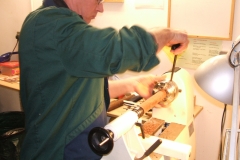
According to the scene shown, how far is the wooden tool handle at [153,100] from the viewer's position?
1.00 meters

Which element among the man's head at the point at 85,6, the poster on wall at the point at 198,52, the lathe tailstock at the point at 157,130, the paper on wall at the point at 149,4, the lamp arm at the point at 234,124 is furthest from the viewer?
the paper on wall at the point at 149,4

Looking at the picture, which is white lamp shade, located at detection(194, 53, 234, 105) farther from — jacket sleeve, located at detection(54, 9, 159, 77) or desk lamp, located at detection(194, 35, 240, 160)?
jacket sleeve, located at detection(54, 9, 159, 77)

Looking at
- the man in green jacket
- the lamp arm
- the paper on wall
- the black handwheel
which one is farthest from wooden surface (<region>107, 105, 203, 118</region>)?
the lamp arm

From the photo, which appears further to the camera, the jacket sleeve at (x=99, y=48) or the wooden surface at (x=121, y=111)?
the wooden surface at (x=121, y=111)

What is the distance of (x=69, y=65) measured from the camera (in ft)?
2.39

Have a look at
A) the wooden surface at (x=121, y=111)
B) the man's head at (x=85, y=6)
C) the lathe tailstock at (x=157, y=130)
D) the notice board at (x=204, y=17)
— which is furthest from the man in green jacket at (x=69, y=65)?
the notice board at (x=204, y=17)

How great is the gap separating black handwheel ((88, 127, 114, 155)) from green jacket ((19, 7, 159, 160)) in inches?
6.1

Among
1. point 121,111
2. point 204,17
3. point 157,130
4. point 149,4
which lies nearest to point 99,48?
point 157,130

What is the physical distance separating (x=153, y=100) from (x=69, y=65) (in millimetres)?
454

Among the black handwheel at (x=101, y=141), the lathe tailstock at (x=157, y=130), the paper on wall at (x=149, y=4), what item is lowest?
Answer: the lathe tailstock at (x=157, y=130)

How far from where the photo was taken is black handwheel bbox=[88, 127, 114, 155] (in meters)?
0.70

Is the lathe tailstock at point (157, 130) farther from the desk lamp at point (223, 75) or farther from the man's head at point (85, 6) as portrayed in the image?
the man's head at point (85, 6)

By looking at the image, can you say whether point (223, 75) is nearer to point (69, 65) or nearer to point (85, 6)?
point (69, 65)

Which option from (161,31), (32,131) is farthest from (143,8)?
(32,131)
